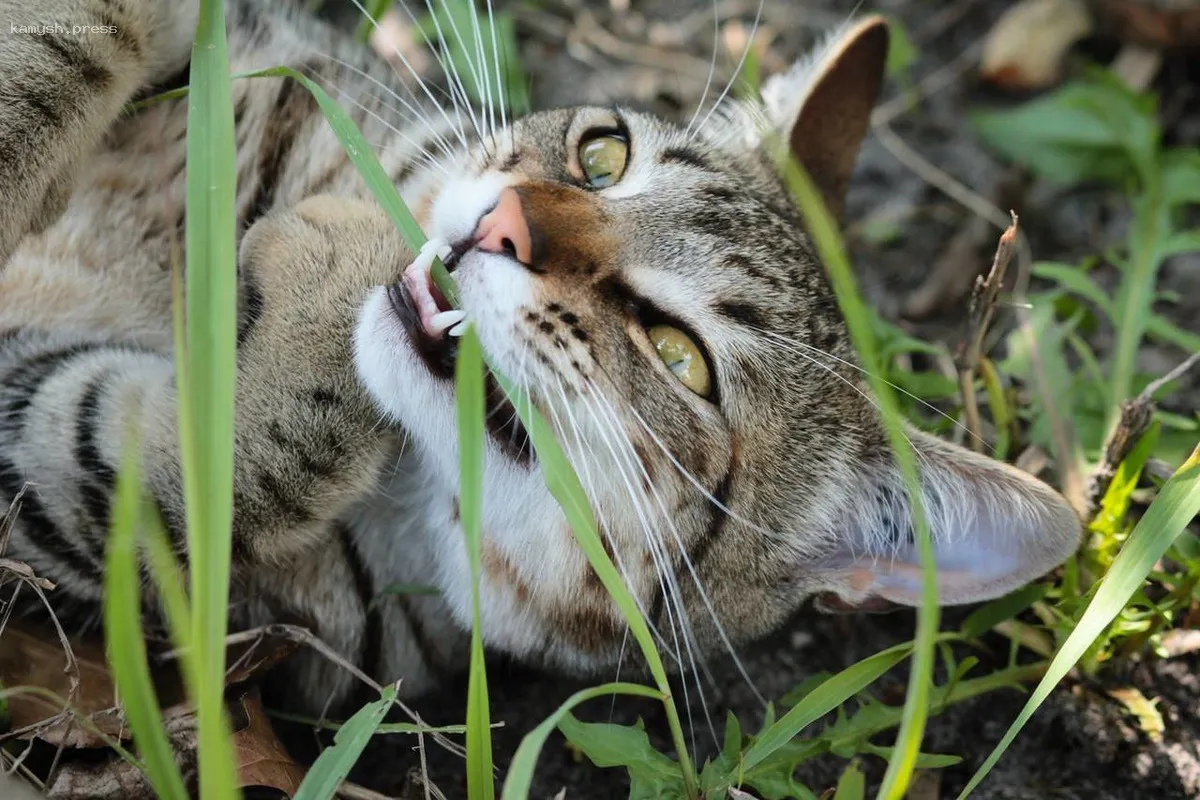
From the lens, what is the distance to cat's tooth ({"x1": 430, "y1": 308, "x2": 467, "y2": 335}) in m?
1.69

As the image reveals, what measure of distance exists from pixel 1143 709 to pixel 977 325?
0.78 metres

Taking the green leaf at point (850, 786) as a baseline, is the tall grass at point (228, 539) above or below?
above

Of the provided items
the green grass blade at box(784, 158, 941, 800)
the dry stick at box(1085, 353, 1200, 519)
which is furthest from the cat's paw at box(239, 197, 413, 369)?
the dry stick at box(1085, 353, 1200, 519)

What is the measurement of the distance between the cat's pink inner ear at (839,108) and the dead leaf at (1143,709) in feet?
3.83

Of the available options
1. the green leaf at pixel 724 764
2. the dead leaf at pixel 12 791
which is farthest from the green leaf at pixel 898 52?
the dead leaf at pixel 12 791

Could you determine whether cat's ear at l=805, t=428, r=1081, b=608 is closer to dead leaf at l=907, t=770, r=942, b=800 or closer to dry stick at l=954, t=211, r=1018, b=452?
dry stick at l=954, t=211, r=1018, b=452

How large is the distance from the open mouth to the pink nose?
0.05 meters

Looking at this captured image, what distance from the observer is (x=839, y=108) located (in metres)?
2.48

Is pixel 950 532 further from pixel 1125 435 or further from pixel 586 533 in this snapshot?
pixel 586 533

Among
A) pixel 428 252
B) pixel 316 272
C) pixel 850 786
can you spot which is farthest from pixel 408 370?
pixel 850 786

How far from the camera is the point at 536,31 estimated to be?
354 centimetres

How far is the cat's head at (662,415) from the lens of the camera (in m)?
1.75

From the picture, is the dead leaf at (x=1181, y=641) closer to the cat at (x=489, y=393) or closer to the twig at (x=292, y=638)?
the cat at (x=489, y=393)

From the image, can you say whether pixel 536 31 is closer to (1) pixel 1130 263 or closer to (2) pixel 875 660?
(1) pixel 1130 263
